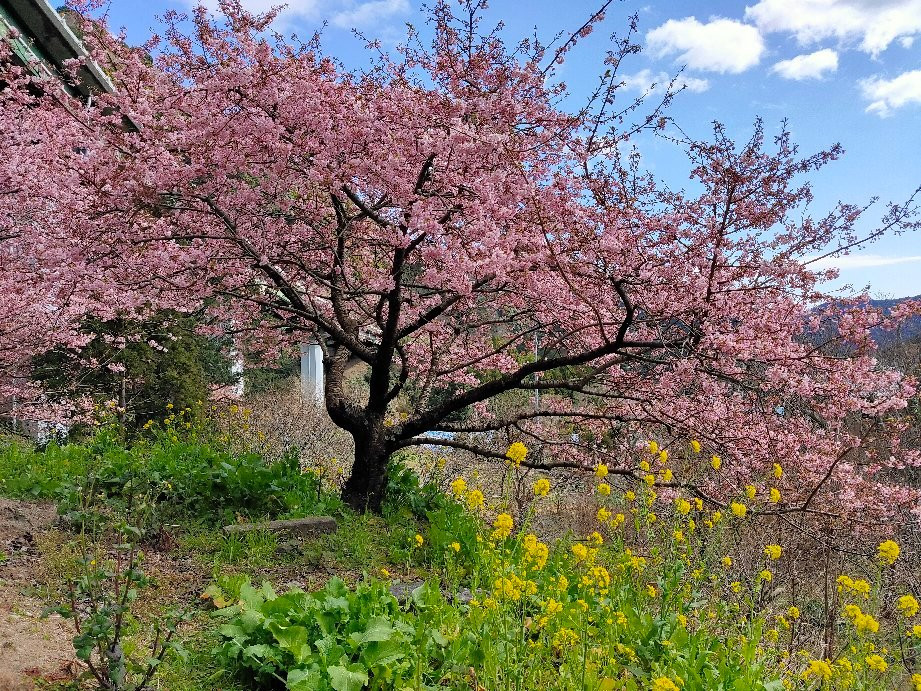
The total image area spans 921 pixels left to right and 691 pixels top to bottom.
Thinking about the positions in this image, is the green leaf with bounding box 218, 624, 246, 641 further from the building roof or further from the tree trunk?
the building roof

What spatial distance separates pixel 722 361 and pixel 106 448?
6.34m

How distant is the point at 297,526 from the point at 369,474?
118 centimetres

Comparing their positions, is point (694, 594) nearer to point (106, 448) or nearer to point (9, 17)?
point (106, 448)

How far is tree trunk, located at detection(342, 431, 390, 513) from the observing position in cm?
671

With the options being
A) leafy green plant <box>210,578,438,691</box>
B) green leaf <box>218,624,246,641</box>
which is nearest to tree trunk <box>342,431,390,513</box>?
leafy green plant <box>210,578,438,691</box>

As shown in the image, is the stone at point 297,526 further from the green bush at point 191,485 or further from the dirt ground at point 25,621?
the dirt ground at point 25,621

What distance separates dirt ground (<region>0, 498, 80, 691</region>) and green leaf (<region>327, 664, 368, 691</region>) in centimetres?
125

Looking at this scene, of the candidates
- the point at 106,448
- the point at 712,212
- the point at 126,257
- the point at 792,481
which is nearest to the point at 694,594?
the point at 712,212

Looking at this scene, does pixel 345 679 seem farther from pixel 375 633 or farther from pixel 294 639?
pixel 294 639

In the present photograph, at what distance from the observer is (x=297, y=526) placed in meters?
5.68

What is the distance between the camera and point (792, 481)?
6.38m

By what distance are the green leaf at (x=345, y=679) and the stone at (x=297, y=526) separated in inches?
113

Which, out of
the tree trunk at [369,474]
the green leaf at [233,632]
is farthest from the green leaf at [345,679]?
the tree trunk at [369,474]

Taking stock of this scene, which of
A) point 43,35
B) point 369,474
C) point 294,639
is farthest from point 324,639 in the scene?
point 43,35
